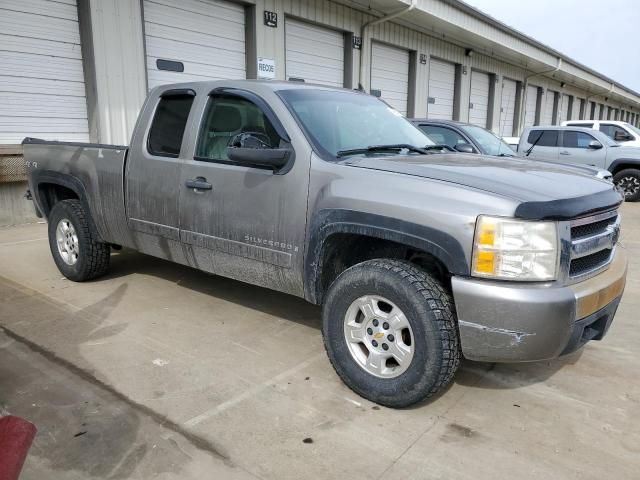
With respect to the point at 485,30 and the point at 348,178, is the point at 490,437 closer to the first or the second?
the point at 348,178

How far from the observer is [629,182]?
41.4ft

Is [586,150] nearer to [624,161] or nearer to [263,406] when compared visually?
[624,161]

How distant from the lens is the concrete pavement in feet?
8.09

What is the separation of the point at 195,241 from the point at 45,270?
8.80 feet

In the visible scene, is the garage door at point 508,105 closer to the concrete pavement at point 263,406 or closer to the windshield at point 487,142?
the windshield at point 487,142

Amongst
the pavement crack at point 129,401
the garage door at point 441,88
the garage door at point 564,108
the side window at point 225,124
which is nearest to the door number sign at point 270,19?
the garage door at point 441,88

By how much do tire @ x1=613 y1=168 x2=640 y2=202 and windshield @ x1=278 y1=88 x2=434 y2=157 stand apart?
10.6 metres

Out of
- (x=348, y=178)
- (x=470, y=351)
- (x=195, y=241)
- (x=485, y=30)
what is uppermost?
(x=485, y=30)

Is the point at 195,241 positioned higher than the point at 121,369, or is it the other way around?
the point at 195,241

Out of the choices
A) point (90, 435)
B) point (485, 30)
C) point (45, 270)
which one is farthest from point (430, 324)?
point (485, 30)

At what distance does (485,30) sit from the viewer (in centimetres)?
1702

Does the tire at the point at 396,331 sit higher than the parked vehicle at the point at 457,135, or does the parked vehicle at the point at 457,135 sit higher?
the parked vehicle at the point at 457,135

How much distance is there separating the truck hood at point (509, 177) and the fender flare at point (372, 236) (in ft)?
0.99

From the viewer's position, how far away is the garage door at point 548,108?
28.2m
